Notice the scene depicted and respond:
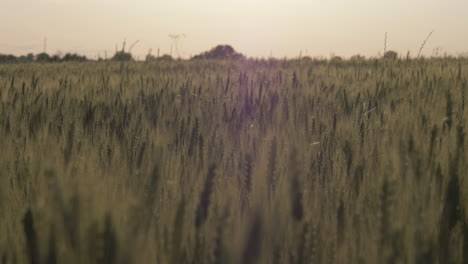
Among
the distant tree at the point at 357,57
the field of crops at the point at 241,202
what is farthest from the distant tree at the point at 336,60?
the field of crops at the point at 241,202

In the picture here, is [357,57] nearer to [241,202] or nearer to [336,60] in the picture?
[336,60]

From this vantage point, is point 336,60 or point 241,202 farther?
point 336,60

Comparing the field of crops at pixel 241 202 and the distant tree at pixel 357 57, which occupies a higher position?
the distant tree at pixel 357 57

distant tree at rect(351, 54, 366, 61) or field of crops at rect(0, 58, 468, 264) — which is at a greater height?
distant tree at rect(351, 54, 366, 61)

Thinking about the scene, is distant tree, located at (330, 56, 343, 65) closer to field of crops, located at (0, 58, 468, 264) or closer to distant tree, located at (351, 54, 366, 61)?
distant tree, located at (351, 54, 366, 61)

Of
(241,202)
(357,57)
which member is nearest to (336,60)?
(357,57)

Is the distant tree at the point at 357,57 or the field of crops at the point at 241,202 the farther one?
the distant tree at the point at 357,57

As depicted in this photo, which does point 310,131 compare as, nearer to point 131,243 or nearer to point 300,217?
point 300,217

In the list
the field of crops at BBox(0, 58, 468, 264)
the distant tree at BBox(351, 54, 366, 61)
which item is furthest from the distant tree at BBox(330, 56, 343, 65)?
the field of crops at BBox(0, 58, 468, 264)

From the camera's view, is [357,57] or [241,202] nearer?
[241,202]

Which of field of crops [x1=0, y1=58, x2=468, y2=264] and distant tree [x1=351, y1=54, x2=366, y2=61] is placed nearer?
field of crops [x1=0, y1=58, x2=468, y2=264]

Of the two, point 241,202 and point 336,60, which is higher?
point 336,60

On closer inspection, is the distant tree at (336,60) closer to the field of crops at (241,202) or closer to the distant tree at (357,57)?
the distant tree at (357,57)

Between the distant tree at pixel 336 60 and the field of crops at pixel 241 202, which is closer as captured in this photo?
the field of crops at pixel 241 202
